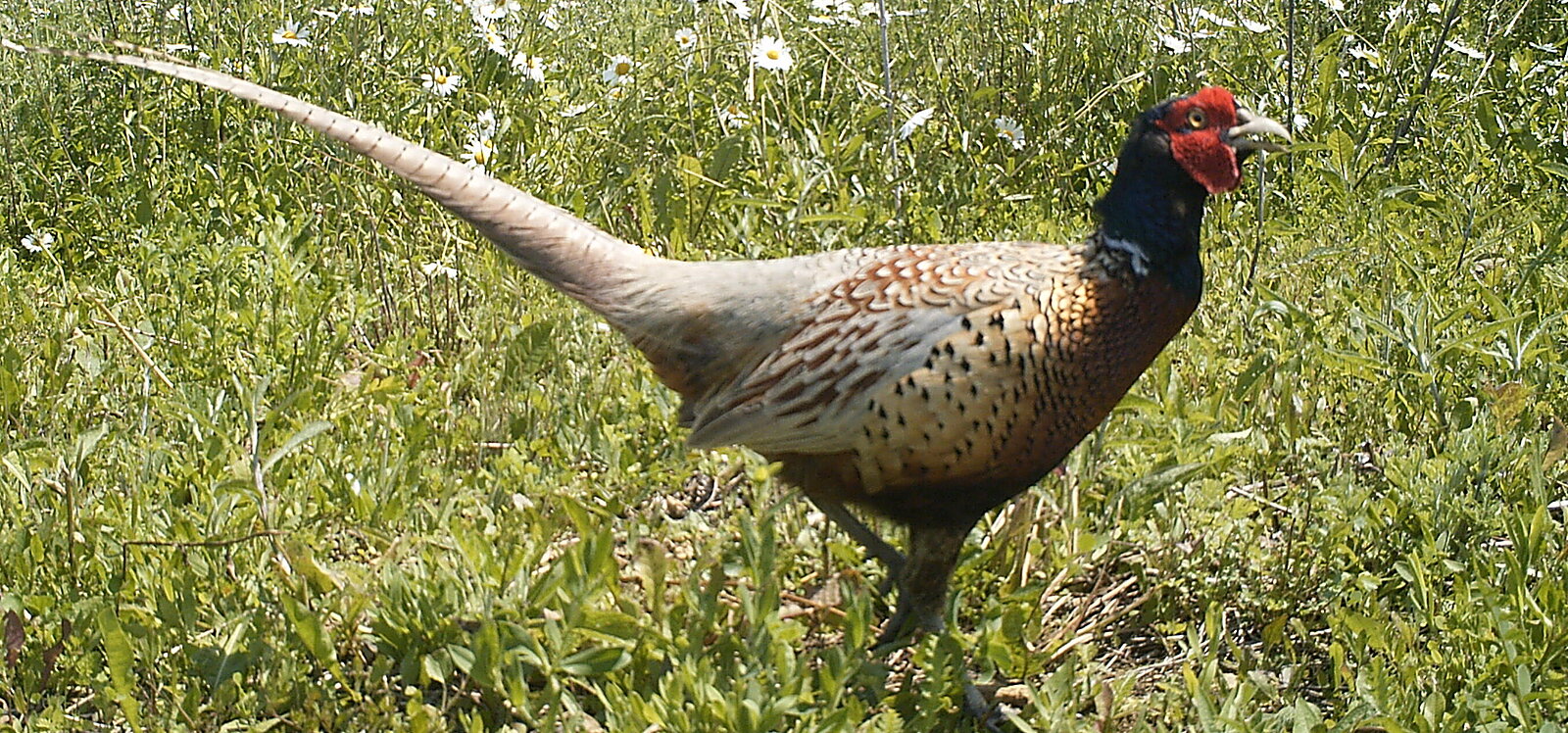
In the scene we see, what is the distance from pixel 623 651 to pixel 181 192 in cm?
286

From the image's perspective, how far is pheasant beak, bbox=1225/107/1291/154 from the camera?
9.73ft

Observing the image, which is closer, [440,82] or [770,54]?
[770,54]

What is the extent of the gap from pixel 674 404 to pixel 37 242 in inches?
86.8

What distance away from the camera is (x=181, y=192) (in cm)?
485

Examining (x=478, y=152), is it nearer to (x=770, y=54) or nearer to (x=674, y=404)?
(x=770, y=54)

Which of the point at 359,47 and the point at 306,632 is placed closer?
the point at 306,632

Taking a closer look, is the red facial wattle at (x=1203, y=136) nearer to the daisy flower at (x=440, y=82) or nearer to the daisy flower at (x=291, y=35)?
the daisy flower at (x=440, y=82)

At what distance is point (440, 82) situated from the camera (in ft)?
16.1

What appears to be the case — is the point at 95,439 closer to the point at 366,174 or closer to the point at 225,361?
the point at 225,361

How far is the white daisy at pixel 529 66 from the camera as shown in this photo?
4801 mm

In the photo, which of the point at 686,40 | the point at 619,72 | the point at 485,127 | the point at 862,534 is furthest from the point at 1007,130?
the point at 862,534

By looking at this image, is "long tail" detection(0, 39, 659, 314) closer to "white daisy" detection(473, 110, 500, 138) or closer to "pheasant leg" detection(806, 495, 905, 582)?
"pheasant leg" detection(806, 495, 905, 582)

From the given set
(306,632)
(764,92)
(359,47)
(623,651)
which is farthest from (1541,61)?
(306,632)

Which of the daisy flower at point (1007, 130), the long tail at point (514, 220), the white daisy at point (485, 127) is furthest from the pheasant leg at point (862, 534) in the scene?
the daisy flower at point (1007, 130)
